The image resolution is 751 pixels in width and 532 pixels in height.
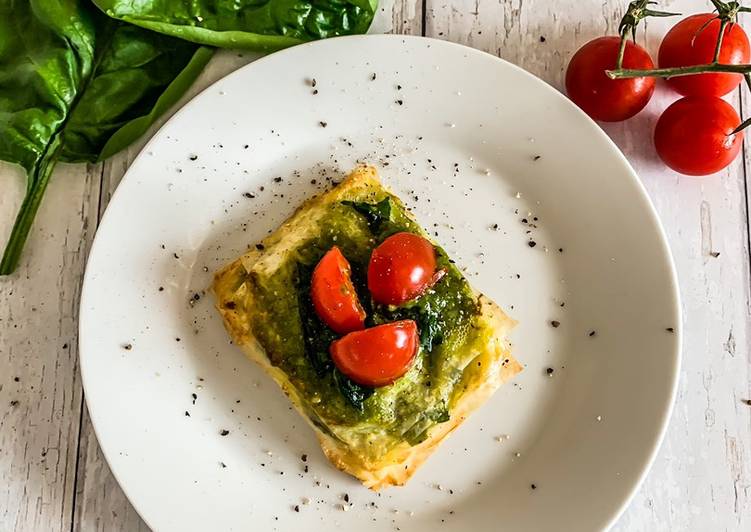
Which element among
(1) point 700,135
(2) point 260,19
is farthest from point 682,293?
(2) point 260,19

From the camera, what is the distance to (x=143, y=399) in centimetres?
361

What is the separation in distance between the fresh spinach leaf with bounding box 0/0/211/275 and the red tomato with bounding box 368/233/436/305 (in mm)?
1368

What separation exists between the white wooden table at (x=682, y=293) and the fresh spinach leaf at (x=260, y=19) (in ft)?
0.55

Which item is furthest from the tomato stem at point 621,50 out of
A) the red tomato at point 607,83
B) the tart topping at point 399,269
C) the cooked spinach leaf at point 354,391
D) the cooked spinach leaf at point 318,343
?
the cooked spinach leaf at point 354,391

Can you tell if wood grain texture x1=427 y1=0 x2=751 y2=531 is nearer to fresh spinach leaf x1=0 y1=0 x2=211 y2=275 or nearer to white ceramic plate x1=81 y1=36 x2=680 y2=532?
white ceramic plate x1=81 y1=36 x2=680 y2=532

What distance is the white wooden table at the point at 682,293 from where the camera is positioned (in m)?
3.80

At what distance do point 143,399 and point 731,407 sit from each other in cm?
283

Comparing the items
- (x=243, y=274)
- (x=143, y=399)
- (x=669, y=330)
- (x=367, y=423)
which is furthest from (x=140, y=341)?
(x=669, y=330)

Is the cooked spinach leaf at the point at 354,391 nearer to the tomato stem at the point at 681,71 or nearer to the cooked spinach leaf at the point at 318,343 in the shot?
the cooked spinach leaf at the point at 318,343

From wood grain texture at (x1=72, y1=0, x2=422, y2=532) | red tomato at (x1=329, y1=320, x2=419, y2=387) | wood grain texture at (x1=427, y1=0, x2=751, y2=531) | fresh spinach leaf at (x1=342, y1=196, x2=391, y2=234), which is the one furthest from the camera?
wood grain texture at (x1=427, y1=0, x2=751, y2=531)

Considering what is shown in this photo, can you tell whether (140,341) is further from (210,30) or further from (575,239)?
(575,239)

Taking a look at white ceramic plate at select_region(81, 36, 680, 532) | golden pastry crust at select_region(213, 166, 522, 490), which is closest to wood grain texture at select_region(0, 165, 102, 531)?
white ceramic plate at select_region(81, 36, 680, 532)

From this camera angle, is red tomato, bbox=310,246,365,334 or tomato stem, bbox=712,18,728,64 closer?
red tomato, bbox=310,246,365,334

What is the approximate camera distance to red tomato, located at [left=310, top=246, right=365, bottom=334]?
129 inches
